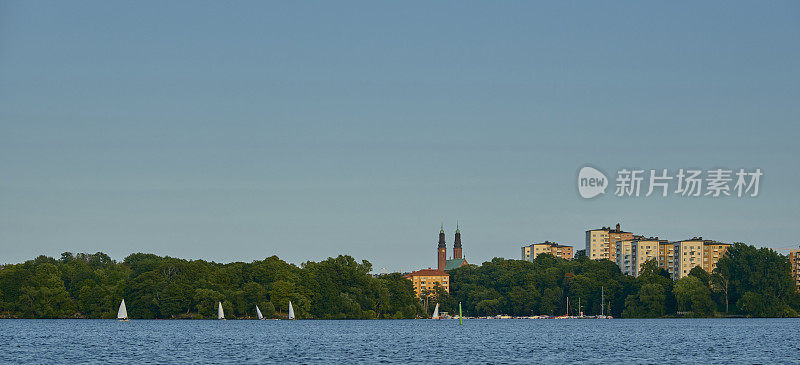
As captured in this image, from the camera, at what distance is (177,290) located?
176m

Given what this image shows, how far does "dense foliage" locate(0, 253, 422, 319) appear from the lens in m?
178

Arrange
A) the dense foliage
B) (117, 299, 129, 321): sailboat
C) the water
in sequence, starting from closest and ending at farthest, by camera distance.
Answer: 1. the water
2. (117, 299, 129, 321): sailboat
3. the dense foliage

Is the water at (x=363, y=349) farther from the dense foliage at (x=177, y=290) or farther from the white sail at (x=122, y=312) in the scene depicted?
the dense foliage at (x=177, y=290)

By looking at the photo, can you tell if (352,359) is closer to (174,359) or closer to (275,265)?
(174,359)

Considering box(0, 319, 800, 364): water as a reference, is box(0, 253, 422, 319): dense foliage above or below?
above

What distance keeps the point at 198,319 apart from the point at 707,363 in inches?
4892

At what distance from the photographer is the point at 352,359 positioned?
243ft

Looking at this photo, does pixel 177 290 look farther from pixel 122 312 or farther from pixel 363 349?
pixel 363 349

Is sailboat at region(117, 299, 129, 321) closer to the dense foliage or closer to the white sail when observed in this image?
the white sail

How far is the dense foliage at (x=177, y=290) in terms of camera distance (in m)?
178

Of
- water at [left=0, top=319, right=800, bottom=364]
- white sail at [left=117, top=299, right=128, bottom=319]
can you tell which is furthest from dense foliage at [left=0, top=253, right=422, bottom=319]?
water at [left=0, top=319, right=800, bottom=364]

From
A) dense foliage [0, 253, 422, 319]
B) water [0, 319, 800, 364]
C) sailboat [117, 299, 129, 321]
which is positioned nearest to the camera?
water [0, 319, 800, 364]

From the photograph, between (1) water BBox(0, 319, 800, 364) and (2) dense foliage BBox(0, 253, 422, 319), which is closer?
(1) water BBox(0, 319, 800, 364)

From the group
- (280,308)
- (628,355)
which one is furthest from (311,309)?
(628,355)
